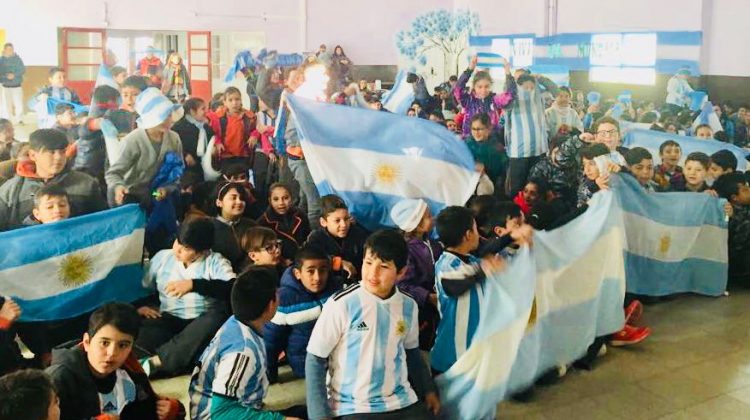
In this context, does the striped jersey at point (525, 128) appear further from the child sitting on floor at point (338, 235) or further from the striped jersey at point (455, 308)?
the striped jersey at point (455, 308)

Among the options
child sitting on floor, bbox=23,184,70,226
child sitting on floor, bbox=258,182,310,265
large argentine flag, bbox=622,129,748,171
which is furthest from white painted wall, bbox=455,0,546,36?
child sitting on floor, bbox=23,184,70,226

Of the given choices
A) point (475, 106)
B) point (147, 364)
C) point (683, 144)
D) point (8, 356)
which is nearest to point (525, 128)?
point (475, 106)

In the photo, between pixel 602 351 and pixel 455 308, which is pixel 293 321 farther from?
pixel 602 351

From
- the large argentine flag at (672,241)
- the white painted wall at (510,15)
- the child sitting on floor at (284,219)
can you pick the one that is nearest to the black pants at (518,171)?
the large argentine flag at (672,241)

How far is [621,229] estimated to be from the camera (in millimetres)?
4266

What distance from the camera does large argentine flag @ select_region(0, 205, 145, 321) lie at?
12.5ft

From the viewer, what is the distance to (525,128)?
22.3ft

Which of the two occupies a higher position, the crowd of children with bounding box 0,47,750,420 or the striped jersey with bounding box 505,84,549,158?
the striped jersey with bounding box 505,84,549,158

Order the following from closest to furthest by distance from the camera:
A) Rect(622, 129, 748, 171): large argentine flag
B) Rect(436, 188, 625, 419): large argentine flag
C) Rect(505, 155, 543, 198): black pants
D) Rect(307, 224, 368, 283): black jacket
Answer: Rect(436, 188, 625, 419): large argentine flag → Rect(307, 224, 368, 283): black jacket → Rect(622, 129, 748, 171): large argentine flag → Rect(505, 155, 543, 198): black pants

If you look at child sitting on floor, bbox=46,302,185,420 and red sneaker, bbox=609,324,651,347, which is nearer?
child sitting on floor, bbox=46,302,185,420

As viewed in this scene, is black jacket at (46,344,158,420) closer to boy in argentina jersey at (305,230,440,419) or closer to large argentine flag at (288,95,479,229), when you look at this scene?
boy in argentina jersey at (305,230,440,419)

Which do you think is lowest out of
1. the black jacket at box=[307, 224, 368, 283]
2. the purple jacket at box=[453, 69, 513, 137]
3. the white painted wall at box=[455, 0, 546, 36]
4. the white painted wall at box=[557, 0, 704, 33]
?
the black jacket at box=[307, 224, 368, 283]

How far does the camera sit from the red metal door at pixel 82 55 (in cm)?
1510

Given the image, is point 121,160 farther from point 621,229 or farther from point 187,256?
point 621,229
